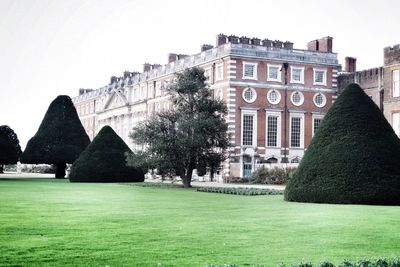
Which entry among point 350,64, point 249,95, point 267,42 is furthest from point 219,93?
point 350,64

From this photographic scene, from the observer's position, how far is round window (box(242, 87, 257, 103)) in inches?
1944

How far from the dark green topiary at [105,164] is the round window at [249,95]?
454 inches

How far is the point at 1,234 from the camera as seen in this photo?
10.6 m

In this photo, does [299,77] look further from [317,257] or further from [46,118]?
[317,257]

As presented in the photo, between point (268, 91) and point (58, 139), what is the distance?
58.6 ft

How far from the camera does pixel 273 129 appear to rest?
5066cm

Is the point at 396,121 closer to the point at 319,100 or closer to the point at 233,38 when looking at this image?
the point at 319,100

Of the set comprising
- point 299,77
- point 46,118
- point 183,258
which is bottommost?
point 183,258

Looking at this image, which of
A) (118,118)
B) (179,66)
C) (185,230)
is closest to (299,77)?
(179,66)

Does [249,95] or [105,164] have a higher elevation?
[249,95]

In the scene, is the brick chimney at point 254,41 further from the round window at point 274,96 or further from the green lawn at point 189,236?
the green lawn at point 189,236

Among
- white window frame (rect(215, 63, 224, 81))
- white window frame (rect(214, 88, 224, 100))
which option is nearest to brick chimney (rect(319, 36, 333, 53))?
white window frame (rect(215, 63, 224, 81))

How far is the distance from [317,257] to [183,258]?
1.92 meters

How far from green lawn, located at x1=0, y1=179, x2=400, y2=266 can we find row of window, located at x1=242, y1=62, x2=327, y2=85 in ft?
112
